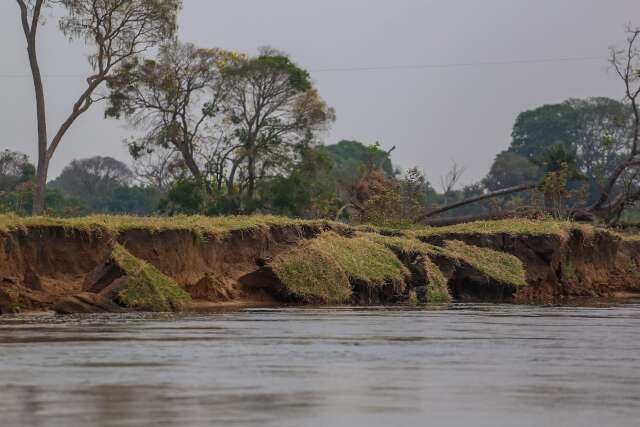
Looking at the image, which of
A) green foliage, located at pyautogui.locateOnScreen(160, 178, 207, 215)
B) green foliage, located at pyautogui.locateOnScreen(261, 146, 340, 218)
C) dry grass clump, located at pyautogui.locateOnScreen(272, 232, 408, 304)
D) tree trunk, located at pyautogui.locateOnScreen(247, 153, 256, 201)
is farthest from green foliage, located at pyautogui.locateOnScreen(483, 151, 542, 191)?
dry grass clump, located at pyautogui.locateOnScreen(272, 232, 408, 304)

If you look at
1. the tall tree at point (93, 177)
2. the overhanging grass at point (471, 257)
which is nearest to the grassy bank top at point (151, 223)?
the overhanging grass at point (471, 257)

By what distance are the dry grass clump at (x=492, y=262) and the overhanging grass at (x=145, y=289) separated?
26.8 ft

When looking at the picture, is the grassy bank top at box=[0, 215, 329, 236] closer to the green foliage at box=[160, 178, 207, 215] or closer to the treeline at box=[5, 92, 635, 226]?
the treeline at box=[5, 92, 635, 226]

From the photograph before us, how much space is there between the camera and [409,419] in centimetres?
655

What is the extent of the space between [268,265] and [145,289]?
11.8 feet

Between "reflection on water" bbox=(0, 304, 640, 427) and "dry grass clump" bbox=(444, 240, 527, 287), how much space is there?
10.7 m

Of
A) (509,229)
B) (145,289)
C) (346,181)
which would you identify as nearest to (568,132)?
(346,181)

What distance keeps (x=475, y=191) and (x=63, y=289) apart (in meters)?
82.8

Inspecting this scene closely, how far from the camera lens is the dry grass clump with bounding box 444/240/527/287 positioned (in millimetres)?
25531

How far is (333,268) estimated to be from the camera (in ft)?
71.6

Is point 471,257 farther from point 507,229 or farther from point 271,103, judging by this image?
point 271,103

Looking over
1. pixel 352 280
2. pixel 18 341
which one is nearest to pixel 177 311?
pixel 352 280

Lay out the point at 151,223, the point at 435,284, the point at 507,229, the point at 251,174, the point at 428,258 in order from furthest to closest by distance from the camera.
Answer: the point at 251,174
the point at 507,229
the point at 428,258
the point at 435,284
the point at 151,223

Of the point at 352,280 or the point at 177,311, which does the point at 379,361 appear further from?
the point at 352,280
